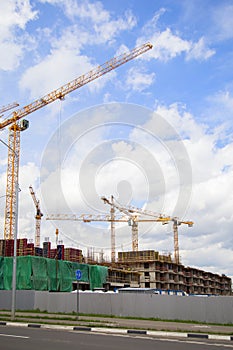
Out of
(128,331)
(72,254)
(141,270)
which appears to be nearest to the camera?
(128,331)

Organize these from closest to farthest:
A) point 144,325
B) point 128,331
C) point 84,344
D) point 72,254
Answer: point 84,344, point 128,331, point 144,325, point 72,254

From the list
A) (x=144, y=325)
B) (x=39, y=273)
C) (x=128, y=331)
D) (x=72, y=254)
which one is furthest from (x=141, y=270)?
(x=128, y=331)

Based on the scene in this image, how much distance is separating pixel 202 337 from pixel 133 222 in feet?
328

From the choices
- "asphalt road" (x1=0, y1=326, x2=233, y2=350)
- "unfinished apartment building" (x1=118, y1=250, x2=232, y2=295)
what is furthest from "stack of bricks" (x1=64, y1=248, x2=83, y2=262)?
"asphalt road" (x1=0, y1=326, x2=233, y2=350)

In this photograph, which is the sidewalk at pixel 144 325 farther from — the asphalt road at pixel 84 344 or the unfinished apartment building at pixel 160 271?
the unfinished apartment building at pixel 160 271

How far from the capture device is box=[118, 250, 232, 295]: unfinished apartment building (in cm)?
8731

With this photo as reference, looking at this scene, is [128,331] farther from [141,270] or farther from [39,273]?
[141,270]

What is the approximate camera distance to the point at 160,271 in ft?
291

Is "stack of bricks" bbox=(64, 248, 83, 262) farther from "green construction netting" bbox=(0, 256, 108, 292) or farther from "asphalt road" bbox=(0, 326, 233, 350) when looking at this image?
"asphalt road" bbox=(0, 326, 233, 350)

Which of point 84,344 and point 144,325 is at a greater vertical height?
point 84,344

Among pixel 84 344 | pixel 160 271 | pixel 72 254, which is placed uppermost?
pixel 72 254

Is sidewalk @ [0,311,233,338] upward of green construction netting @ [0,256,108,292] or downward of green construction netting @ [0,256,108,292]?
downward

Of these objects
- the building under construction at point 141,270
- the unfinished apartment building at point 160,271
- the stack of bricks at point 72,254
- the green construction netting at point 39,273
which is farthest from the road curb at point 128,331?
the unfinished apartment building at point 160,271

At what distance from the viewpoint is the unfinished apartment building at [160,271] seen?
8731 centimetres
